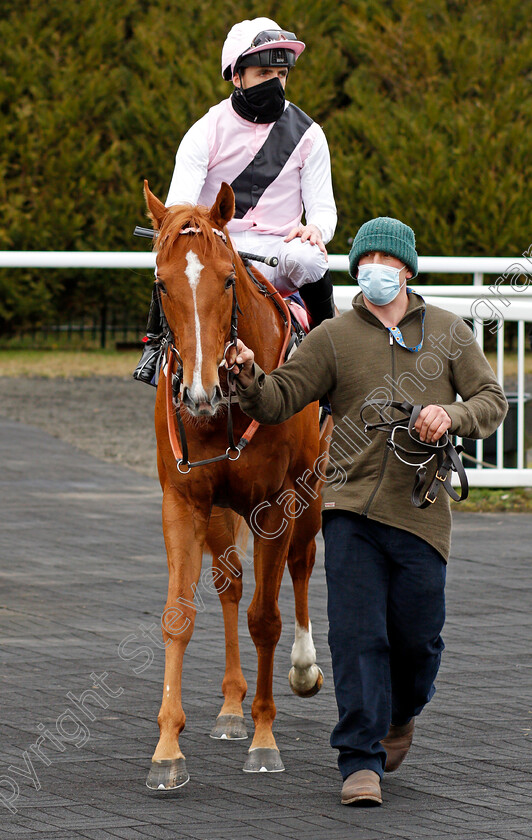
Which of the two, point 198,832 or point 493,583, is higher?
point 198,832

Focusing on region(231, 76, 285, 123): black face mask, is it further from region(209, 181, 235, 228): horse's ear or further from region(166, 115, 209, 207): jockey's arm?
region(209, 181, 235, 228): horse's ear

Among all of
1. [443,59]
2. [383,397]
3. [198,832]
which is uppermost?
[443,59]

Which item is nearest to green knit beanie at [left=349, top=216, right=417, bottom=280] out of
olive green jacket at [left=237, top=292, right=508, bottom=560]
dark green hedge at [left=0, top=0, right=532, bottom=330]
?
olive green jacket at [left=237, top=292, right=508, bottom=560]

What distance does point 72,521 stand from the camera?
10352 millimetres

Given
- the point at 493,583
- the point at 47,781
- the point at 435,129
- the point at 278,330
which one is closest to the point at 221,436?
the point at 278,330

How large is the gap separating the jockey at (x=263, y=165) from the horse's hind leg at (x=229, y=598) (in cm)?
89

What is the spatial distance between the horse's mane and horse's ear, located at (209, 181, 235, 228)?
0.06 m

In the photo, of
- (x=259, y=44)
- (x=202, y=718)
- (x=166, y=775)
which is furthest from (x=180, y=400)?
(x=259, y=44)

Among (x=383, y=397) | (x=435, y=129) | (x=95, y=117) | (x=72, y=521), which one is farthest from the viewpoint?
(x=95, y=117)

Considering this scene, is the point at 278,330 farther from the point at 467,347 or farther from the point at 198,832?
the point at 198,832

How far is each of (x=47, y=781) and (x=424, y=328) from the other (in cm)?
208

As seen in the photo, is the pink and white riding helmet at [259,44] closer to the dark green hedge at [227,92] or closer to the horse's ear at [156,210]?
the horse's ear at [156,210]

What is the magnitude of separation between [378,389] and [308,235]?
3.54ft

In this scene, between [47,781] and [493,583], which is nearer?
[47,781]
